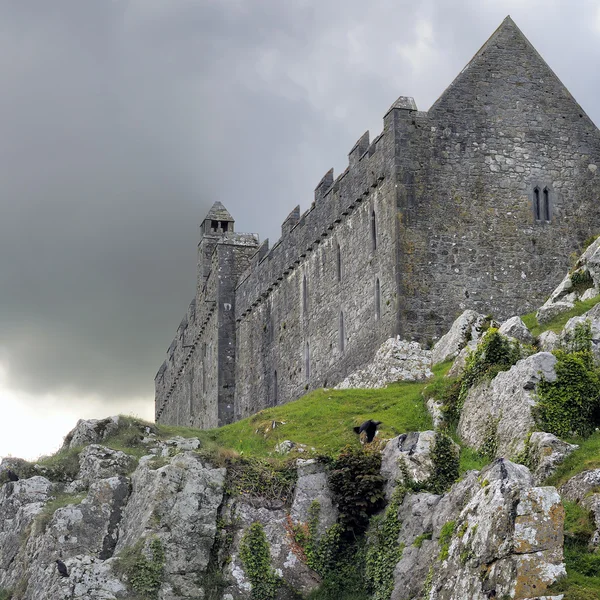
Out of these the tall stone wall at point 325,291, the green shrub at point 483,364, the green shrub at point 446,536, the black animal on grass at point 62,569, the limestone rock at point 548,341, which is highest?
the tall stone wall at point 325,291

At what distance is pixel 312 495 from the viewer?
2961cm

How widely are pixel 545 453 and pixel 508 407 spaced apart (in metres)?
3.15

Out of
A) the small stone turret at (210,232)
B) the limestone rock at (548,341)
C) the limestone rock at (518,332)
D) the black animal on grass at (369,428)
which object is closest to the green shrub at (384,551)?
the black animal on grass at (369,428)

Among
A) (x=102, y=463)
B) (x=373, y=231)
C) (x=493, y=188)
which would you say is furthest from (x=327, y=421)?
(x=493, y=188)

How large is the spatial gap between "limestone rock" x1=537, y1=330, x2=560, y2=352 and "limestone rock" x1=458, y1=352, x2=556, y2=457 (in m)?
1.41

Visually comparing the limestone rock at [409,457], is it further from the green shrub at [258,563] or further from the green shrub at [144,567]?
the green shrub at [144,567]

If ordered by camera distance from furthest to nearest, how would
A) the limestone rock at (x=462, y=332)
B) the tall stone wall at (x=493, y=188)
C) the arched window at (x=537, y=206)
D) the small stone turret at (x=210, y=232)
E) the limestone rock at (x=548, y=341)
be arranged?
1. the small stone turret at (x=210, y=232)
2. the arched window at (x=537, y=206)
3. the tall stone wall at (x=493, y=188)
4. the limestone rock at (x=462, y=332)
5. the limestone rock at (x=548, y=341)

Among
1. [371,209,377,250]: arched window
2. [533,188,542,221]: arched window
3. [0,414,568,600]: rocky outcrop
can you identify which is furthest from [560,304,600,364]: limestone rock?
[371,209,377,250]: arched window

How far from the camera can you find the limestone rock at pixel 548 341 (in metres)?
29.8

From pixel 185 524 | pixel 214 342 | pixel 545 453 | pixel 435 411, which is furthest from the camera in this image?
pixel 214 342

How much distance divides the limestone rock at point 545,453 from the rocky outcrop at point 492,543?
4.28ft

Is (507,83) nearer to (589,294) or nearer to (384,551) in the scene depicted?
(589,294)

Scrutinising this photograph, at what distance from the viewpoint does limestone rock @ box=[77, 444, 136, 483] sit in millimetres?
32219

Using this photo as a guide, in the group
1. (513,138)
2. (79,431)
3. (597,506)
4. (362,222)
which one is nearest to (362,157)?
(362,222)
